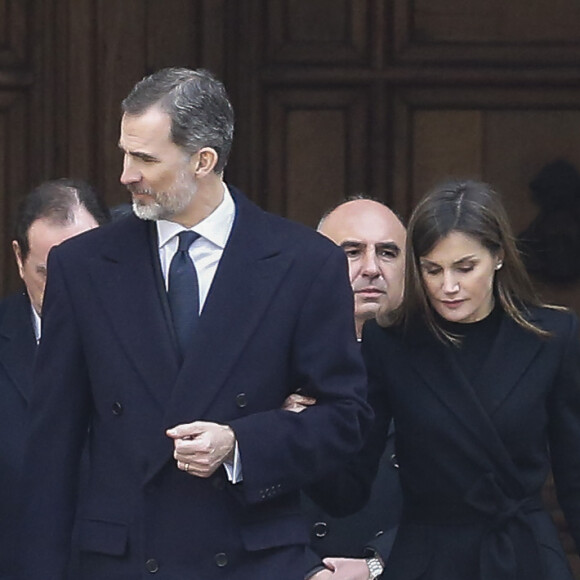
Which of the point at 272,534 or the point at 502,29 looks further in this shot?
the point at 502,29

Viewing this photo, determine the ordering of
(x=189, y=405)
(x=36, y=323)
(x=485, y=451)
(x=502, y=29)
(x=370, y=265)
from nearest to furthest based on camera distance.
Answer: (x=189, y=405) → (x=485, y=451) → (x=36, y=323) → (x=370, y=265) → (x=502, y=29)

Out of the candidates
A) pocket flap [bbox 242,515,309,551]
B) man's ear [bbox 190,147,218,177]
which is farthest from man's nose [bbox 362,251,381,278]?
pocket flap [bbox 242,515,309,551]

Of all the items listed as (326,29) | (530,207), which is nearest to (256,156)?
(326,29)

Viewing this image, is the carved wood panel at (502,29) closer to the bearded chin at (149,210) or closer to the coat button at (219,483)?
the bearded chin at (149,210)

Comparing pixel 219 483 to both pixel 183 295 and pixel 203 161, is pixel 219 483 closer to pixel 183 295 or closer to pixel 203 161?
pixel 183 295

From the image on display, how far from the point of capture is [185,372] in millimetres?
4098

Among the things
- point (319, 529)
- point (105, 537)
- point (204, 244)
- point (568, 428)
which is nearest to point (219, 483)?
point (105, 537)

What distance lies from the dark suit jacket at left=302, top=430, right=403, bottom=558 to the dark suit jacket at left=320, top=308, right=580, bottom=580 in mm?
207

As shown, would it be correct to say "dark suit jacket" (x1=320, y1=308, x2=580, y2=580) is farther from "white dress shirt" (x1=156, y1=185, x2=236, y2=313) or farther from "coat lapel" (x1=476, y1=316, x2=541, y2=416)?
"white dress shirt" (x1=156, y1=185, x2=236, y2=313)

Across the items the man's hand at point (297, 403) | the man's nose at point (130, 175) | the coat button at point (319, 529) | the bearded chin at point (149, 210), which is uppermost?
the man's nose at point (130, 175)

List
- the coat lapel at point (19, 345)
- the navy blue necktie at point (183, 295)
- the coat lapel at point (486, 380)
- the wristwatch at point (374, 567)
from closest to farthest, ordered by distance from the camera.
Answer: the navy blue necktie at point (183, 295), the coat lapel at point (486, 380), the wristwatch at point (374, 567), the coat lapel at point (19, 345)

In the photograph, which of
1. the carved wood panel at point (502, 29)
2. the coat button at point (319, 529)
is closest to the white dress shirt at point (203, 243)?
the coat button at point (319, 529)

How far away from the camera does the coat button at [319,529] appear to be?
477 cm

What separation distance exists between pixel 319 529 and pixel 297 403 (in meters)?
0.67
